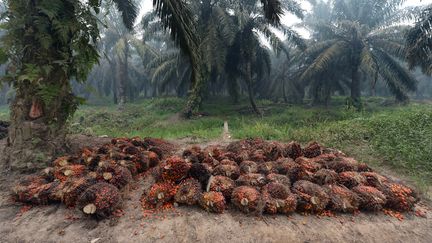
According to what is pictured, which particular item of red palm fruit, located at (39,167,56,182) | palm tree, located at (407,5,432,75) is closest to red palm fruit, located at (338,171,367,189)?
red palm fruit, located at (39,167,56,182)

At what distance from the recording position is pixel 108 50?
77.7 feet

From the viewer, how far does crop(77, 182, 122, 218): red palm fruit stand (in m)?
2.57

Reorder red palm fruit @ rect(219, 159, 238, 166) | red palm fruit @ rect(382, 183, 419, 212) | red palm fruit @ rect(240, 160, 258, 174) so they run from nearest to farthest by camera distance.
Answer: red palm fruit @ rect(382, 183, 419, 212) → red palm fruit @ rect(240, 160, 258, 174) → red palm fruit @ rect(219, 159, 238, 166)

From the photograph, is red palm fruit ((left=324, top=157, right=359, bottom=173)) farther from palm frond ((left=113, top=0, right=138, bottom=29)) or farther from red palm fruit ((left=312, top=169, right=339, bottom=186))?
palm frond ((left=113, top=0, right=138, bottom=29))

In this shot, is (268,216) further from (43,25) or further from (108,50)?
(108,50)

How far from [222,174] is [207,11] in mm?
12941

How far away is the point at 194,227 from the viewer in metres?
2.55

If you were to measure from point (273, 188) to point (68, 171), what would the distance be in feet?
7.22

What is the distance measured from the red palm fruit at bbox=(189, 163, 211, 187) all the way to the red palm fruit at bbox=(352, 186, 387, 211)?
1.55m

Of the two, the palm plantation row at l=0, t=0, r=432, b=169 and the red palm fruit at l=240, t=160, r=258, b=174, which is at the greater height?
the palm plantation row at l=0, t=0, r=432, b=169

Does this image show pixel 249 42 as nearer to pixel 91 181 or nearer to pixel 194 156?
pixel 194 156

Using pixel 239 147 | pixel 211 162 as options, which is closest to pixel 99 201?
pixel 211 162

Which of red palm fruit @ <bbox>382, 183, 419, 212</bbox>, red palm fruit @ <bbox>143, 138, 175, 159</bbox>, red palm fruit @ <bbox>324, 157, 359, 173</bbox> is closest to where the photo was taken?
red palm fruit @ <bbox>382, 183, 419, 212</bbox>

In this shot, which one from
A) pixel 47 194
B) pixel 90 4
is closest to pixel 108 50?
pixel 90 4
